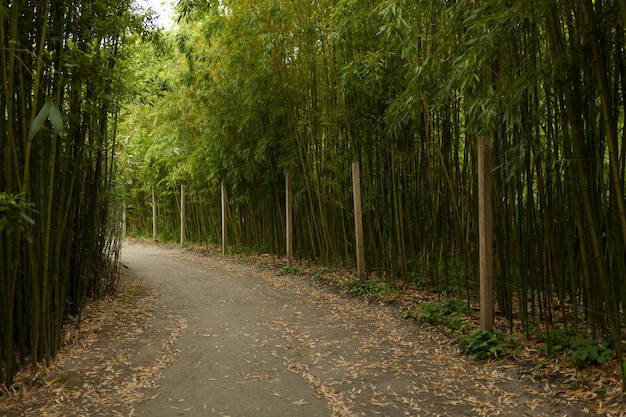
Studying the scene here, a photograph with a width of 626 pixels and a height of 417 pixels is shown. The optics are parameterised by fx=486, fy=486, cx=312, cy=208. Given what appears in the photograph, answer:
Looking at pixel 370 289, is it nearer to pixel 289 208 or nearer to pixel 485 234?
pixel 485 234

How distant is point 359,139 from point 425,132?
0.95 m

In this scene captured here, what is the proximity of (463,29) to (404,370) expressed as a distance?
237cm

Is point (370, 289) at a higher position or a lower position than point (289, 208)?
lower

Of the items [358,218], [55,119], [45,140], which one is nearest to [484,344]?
[358,218]

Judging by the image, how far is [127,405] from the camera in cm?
248

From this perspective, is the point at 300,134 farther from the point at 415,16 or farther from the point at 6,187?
the point at 6,187

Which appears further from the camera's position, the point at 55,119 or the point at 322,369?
the point at 322,369

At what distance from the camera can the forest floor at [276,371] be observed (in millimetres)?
2445

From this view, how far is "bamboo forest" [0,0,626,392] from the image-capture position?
2506 mm

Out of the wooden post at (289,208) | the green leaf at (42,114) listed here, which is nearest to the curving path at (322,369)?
the green leaf at (42,114)

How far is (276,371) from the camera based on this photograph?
300 centimetres

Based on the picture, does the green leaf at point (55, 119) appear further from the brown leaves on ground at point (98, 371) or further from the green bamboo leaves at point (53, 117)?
the brown leaves on ground at point (98, 371)

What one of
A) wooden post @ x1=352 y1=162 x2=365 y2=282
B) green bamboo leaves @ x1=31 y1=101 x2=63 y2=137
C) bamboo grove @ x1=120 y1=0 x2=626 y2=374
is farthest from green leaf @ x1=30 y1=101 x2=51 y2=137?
wooden post @ x1=352 y1=162 x2=365 y2=282

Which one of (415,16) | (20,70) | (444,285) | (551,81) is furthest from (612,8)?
(20,70)
